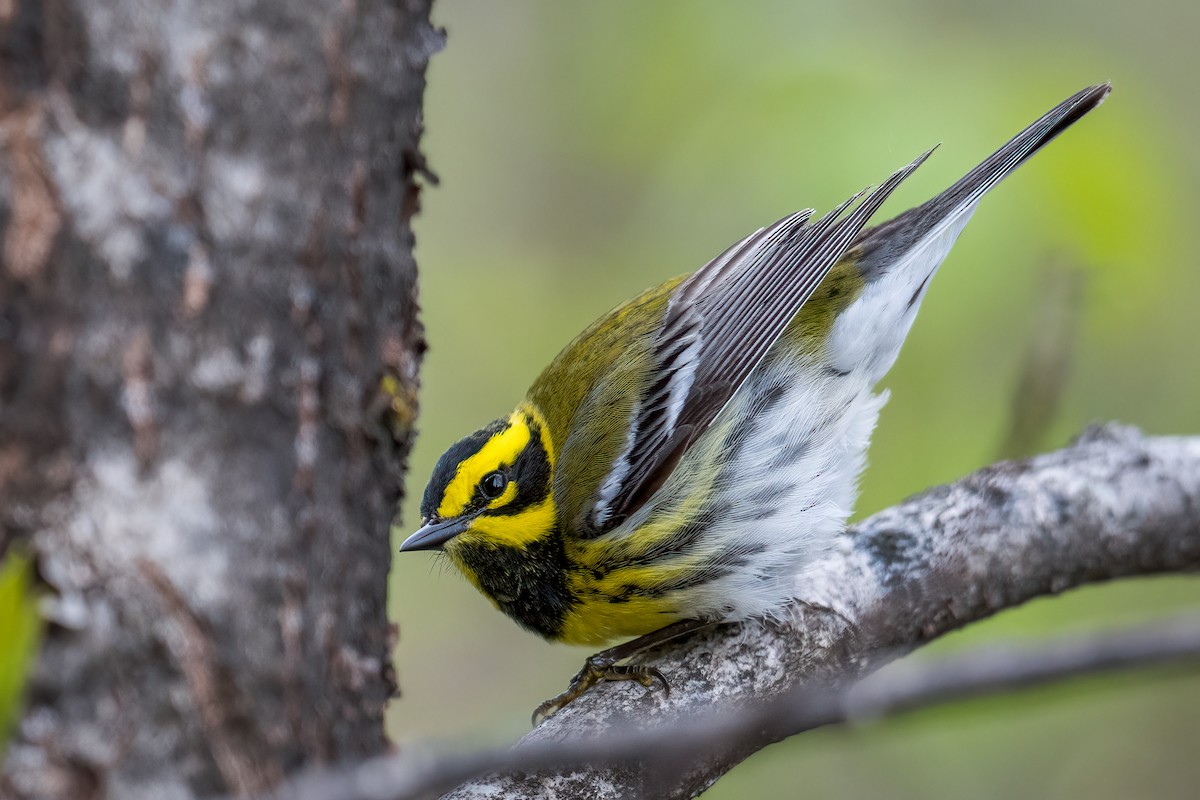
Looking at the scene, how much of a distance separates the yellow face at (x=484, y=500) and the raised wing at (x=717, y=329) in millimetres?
277

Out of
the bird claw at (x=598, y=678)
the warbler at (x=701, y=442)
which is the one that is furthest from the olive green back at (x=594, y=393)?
the bird claw at (x=598, y=678)

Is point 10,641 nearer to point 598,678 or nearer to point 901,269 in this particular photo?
point 598,678

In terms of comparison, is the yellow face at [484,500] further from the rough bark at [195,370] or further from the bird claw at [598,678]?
the rough bark at [195,370]

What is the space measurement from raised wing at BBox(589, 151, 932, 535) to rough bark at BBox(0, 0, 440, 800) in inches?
67.7

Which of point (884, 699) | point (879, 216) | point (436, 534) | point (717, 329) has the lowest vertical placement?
point (884, 699)

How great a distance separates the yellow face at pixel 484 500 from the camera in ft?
11.1

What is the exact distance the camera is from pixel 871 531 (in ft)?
10.6

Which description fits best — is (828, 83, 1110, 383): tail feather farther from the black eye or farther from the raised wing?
the black eye

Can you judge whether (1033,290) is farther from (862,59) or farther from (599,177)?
(599,177)

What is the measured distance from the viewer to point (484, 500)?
3.42m

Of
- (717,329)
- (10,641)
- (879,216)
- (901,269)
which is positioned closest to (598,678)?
(717,329)

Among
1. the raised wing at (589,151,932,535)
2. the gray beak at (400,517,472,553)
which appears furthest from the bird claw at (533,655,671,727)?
the gray beak at (400,517,472,553)

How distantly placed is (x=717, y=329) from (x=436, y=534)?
117cm

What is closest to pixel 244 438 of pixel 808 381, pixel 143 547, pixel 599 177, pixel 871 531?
pixel 143 547
